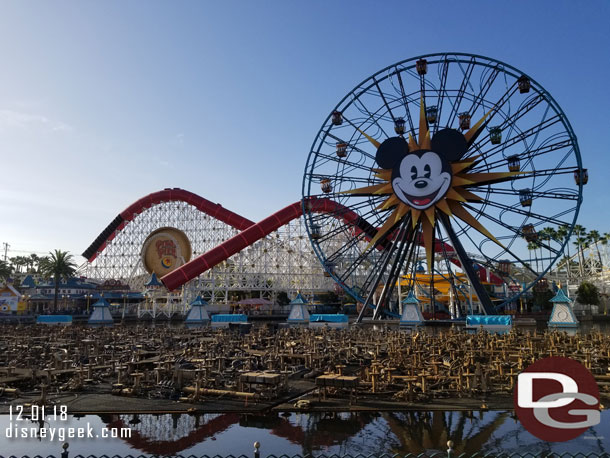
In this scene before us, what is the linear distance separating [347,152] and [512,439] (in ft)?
98.5

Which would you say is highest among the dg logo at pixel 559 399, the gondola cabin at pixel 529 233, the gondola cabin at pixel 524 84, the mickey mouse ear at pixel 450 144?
the gondola cabin at pixel 524 84

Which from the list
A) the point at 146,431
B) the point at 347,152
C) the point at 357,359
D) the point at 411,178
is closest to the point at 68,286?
the point at 347,152

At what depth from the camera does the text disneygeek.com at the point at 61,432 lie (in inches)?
411

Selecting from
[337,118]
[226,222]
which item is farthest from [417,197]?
[226,222]

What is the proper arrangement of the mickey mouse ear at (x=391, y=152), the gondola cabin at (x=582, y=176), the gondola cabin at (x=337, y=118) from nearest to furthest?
the gondola cabin at (x=582, y=176)
the mickey mouse ear at (x=391, y=152)
the gondola cabin at (x=337, y=118)

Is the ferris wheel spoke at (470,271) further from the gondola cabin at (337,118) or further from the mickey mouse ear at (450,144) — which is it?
the gondola cabin at (337,118)

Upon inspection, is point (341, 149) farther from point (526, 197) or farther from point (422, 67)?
point (526, 197)

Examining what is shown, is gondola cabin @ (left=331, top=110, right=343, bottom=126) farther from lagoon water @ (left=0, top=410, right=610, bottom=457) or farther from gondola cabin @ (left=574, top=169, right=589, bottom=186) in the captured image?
lagoon water @ (left=0, top=410, right=610, bottom=457)

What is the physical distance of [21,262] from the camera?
12069cm

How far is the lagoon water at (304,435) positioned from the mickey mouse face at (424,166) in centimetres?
2255

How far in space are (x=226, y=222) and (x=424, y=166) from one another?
3693 cm

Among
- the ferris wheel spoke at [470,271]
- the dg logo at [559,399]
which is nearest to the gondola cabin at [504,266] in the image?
the ferris wheel spoke at [470,271]

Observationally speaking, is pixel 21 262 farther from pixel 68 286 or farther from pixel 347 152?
pixel 347 152

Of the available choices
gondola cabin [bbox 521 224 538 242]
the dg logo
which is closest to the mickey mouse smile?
gondola cabin [bbox 521 224 538 242]
